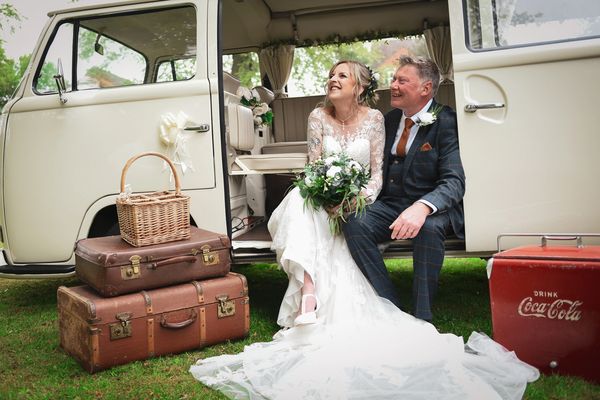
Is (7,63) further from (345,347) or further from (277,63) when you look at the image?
(345,347)

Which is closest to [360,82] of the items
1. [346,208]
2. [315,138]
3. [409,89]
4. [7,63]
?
[409,89]

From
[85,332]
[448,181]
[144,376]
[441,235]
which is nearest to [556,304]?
[441,235]

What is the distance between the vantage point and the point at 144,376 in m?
2.74

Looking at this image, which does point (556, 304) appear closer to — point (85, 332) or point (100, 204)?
point (85, 332)

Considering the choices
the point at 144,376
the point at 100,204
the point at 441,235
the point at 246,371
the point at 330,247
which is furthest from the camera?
the point at 100,204

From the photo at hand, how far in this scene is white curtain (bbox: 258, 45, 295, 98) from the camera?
5.24 metres

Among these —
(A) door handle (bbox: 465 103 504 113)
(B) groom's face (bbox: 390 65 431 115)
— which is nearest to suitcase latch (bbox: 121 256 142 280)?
(B) groom's face (bbox: 390 65 431 115)

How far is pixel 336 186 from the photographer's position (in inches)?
126

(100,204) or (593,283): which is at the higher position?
(100,204)

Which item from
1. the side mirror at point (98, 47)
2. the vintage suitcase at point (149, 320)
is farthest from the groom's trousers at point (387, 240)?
the side mirror at point (98, 47)

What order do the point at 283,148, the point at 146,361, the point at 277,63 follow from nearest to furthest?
the point at 146,361, the point at 283,148, the point at 277,63

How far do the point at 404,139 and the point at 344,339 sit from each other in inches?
56.0

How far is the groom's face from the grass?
4.70 ft

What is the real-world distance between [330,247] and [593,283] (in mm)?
1464
